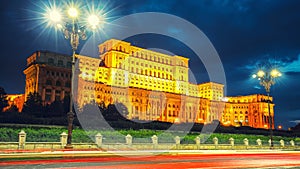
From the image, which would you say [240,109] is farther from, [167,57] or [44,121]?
[44,121]

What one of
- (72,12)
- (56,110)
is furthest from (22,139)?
(56,110)

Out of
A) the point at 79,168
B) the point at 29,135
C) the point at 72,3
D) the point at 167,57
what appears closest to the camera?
the point at 79,168

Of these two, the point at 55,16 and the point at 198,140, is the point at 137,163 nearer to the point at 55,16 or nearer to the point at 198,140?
the point at 55,16

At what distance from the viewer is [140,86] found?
114562 mm

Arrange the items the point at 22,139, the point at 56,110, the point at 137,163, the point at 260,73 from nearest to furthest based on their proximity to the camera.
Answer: the point at 137,163, the point at 22,139, the point at 260,73, the point at 56,110

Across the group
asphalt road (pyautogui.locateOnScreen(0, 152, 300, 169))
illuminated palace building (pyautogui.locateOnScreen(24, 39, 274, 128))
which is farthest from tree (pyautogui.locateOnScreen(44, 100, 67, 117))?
asphalt road (pyautogui.locateOnScreen(0, 152, 300, 169))

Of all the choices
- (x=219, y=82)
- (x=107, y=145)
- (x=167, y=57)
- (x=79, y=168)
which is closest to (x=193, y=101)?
(x=167, y=57)

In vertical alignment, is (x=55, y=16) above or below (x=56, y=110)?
above

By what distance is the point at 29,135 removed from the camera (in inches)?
835

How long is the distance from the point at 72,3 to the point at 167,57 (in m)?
114

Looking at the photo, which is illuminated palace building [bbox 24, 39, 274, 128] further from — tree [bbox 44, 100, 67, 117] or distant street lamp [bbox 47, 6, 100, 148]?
distant street lamp [bbox 47, 6, 100, 148]

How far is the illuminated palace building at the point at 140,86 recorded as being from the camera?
289 feet

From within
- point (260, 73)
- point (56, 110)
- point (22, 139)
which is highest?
point (260, 73)

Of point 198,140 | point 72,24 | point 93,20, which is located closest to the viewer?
point 72,24
